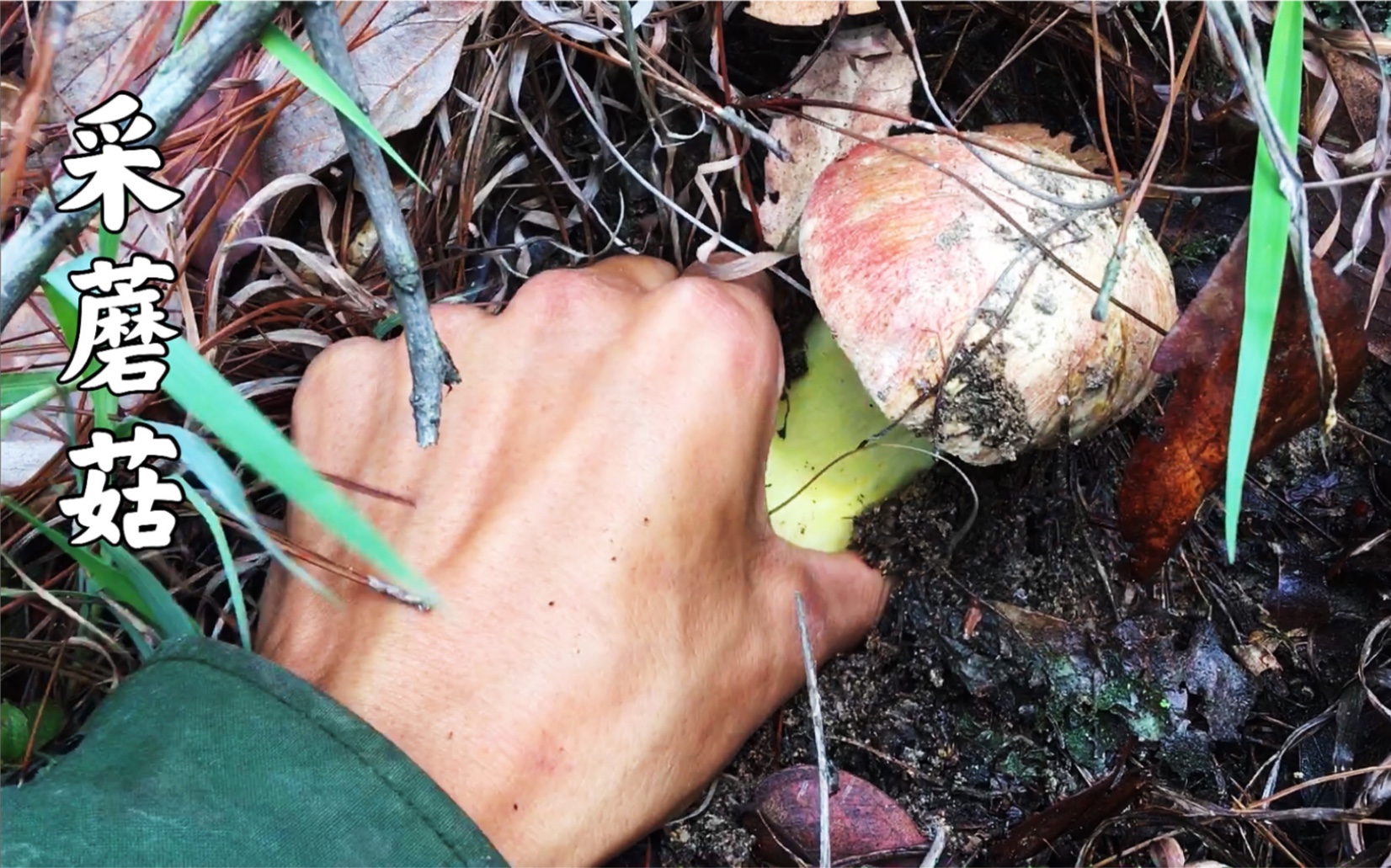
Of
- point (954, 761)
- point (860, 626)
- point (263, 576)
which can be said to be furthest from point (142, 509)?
point (954, 761)

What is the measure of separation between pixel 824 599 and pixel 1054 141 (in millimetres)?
761

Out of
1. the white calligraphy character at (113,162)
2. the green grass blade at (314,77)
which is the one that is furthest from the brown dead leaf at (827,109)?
the white calligraphy character at (113,162)

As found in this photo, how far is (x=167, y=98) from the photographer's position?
2.86 ft

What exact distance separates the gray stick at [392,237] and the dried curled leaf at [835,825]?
2.63 ft

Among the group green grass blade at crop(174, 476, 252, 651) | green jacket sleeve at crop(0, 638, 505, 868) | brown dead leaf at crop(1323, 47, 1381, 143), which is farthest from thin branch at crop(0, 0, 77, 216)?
brown dead leaf at crop(1323, 47, 1381, 143)

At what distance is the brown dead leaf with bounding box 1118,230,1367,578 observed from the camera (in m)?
1.09

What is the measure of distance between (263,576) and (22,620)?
1.09ft

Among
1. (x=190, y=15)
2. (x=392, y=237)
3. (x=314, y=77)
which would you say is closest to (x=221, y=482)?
(x=392, y=237)

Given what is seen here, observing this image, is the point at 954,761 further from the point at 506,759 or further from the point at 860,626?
the point at 506,759

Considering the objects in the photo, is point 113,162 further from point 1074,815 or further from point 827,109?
point 1074,815

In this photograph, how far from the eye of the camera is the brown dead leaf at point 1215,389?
1.09 meters

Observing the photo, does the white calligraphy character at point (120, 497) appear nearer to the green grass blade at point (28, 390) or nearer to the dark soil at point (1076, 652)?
the green grass blade at point (28, 390)

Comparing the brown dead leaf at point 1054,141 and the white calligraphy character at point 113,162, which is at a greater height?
the white calligraphy character at point 113,162

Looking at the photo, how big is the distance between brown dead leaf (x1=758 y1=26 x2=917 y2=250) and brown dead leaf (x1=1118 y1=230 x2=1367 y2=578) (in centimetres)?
56
